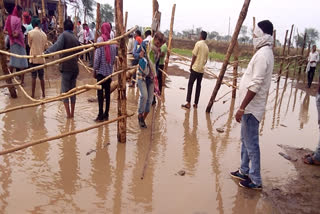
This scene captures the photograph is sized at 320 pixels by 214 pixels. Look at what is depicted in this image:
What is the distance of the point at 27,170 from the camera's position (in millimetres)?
3414

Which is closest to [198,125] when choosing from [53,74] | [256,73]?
[256,73]

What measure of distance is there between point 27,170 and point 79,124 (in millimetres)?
1858

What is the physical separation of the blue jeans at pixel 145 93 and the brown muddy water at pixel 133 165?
0.43 m

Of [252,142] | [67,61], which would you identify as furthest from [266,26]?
[67,61]

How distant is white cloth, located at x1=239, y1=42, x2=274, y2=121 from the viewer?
10.3 ft

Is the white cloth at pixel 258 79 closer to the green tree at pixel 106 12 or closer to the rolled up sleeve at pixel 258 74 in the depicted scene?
the rolled up sleeve at pixel 258 74

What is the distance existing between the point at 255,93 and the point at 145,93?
228 centimetres

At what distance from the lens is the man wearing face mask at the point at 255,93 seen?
3.17 meters

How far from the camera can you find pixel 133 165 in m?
3.84

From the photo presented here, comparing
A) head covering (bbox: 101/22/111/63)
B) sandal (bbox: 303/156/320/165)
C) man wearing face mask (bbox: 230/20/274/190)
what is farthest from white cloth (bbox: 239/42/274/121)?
head covering (bbox: 101/22/111/63)

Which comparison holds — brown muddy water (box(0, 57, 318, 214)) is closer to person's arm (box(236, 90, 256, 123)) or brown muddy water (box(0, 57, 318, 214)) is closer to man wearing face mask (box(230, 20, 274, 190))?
man wearing face mask (box(230, 20, 274, 190))

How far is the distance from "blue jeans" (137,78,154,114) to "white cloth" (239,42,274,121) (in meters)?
2.05

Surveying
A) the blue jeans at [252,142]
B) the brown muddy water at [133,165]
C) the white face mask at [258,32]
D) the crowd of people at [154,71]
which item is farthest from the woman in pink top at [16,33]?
the blue jeans at [252,142]

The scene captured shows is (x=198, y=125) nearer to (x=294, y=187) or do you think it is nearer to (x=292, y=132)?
(x=292, y=132)
